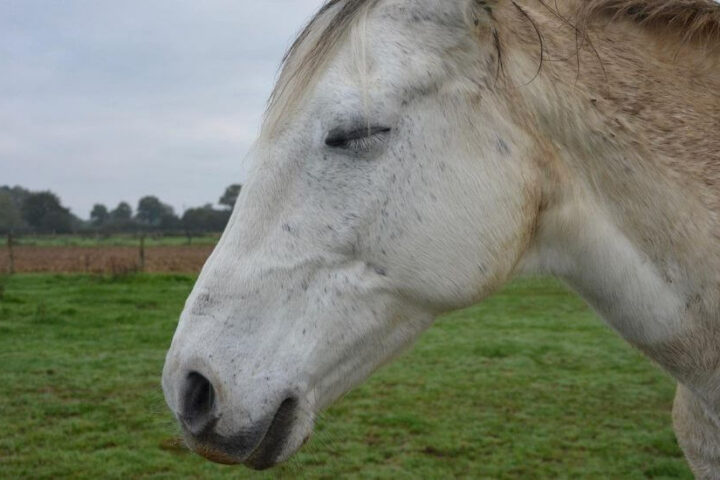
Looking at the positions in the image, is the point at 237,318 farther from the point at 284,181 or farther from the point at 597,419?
the point at 597,419

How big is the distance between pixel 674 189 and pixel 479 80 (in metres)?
0.67

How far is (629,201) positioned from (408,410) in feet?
15.9

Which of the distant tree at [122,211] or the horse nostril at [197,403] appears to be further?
the distant tree at [122,211]

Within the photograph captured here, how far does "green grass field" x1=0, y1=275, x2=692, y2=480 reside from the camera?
4992 mm

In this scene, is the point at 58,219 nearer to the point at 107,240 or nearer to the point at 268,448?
the point at 107,240

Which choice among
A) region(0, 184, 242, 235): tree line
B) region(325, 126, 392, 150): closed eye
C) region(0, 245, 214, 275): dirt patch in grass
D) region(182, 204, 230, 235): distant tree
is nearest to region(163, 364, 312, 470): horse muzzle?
region(325, 126, 392, 150): closed eye

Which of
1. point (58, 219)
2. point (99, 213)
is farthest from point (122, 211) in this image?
point (58, 219)

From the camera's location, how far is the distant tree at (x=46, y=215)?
3878cm

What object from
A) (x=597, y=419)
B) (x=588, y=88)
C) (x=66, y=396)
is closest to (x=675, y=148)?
(x=588, y=88)

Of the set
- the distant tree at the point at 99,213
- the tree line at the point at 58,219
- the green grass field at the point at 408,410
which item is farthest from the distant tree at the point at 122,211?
the green grass field at the point at 408,410

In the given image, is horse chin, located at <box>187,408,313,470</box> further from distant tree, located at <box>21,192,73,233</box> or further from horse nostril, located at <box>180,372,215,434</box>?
distant tree, located at <box>21,192,73,233</box>

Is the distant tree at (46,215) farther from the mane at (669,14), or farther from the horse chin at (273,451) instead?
the mane at (669,14)

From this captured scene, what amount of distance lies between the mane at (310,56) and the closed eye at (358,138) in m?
0.18

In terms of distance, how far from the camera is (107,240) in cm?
3872
